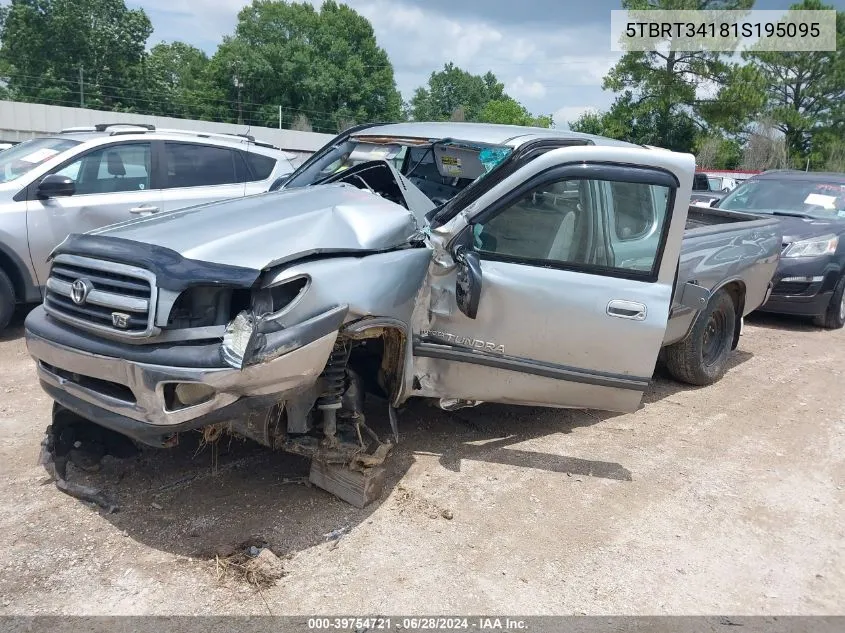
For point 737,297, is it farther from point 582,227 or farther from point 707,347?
point 582,227

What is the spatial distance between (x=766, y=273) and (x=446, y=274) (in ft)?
12.9

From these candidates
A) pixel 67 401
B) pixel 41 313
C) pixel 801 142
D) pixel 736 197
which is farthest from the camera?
pixel 801 142

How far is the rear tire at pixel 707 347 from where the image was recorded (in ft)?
18.6

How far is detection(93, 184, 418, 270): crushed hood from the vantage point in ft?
10.1

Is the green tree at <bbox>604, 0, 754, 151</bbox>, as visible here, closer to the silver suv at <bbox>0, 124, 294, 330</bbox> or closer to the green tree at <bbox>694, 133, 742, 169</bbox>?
the green tree at <bbox>694, 133, 742, 169</bbox>

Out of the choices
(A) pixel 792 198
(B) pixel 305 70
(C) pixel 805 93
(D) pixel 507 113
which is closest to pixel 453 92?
(D) pixel 507 113

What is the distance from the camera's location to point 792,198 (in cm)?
878

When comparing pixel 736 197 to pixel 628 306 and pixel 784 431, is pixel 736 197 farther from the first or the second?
pixel 628 306

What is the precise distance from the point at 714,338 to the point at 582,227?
273cm

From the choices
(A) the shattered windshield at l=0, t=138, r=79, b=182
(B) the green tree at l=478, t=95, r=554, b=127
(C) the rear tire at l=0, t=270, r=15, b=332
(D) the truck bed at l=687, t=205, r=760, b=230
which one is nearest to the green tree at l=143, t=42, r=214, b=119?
(B) the green tree at l=478, t=95, r=554, b=127

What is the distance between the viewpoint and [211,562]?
3072 mm

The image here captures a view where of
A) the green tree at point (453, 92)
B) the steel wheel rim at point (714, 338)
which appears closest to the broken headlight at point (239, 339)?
the steel wheel rim at point (714, 338)

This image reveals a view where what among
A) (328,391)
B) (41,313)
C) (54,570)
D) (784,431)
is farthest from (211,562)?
(784,431)

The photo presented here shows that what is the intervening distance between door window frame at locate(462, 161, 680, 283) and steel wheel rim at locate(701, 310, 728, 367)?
227 cm
